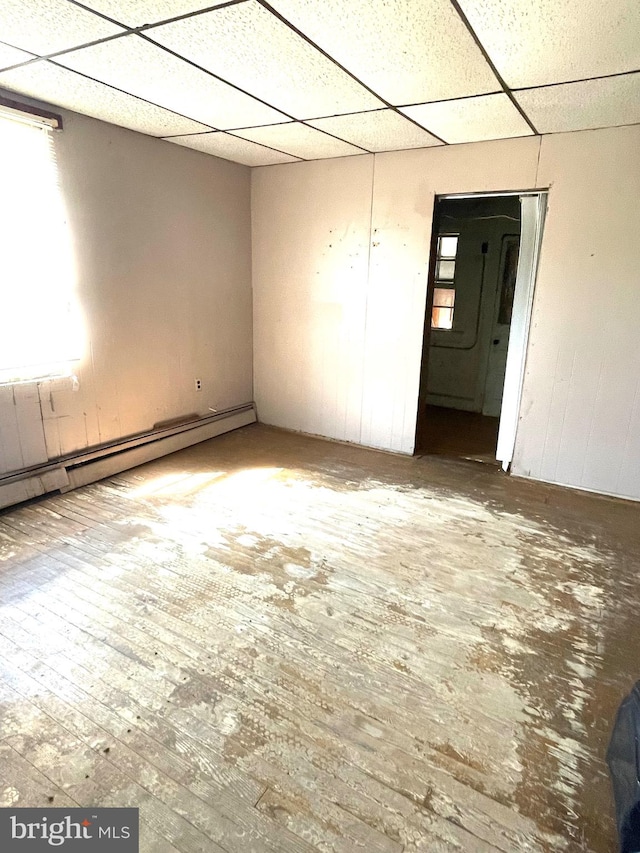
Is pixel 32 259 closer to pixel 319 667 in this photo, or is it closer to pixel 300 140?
pixel 300 140

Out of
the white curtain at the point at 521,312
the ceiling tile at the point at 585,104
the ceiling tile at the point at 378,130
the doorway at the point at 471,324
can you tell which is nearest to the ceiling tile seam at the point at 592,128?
the ceiling tile at the point at 585,104

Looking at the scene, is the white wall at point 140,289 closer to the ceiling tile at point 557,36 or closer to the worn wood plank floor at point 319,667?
the worn wood plank floor at point 319,667

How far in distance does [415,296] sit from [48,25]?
10.2 ft

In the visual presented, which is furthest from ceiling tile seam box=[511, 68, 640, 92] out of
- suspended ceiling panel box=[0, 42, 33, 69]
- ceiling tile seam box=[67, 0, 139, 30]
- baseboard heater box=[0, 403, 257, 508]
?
baseboard heater box=[0, 403, 257, 508]

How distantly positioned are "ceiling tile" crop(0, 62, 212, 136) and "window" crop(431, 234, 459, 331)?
3.54 metres

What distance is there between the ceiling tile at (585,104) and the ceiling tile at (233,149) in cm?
218

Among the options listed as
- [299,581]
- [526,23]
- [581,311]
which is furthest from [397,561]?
[526,23]

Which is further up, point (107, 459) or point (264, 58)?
point (264, 58)

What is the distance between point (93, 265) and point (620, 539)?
4.16m

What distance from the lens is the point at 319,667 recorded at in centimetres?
211

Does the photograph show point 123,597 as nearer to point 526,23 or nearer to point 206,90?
point 206,90

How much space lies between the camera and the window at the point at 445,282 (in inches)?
245

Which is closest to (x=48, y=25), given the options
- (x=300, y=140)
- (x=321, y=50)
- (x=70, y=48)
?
(x=70, y=48)

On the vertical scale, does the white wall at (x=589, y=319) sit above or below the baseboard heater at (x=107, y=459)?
above
